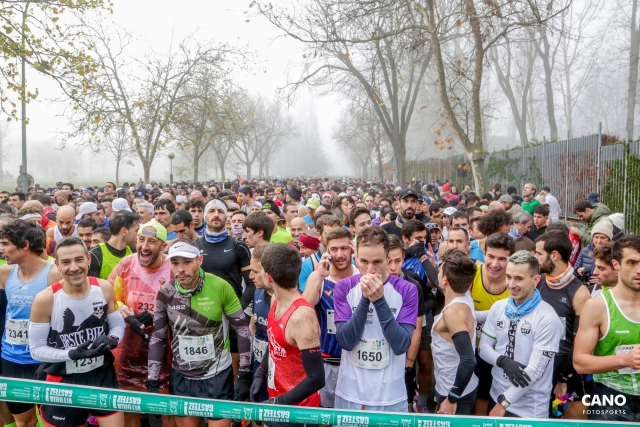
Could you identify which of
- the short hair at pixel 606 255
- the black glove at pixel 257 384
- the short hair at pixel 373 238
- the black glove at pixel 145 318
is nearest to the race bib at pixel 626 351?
the short hair at pixel 606 255

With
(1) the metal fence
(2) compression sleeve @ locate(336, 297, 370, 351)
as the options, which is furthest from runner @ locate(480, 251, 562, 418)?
(1) the metal fence

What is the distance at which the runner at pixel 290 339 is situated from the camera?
3.23 metres

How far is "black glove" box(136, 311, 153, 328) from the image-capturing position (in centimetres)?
452

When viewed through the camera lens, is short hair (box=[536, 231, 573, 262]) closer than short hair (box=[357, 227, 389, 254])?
No

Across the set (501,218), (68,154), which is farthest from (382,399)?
(68,154)

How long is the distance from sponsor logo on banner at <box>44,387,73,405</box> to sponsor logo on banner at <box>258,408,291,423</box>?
4.11ft

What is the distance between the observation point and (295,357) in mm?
3463

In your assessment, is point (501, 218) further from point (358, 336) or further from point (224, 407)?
point (224, 407)

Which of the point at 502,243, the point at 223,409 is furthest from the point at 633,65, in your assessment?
the point at 223,409

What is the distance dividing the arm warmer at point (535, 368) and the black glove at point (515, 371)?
0.14ft

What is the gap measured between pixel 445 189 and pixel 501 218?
50.4ft

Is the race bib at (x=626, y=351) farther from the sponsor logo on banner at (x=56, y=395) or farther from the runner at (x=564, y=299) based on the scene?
the sponsor logo on banner at (x=56, y=395)

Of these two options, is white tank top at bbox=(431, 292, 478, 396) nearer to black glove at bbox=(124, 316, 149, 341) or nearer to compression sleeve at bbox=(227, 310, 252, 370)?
compression sleeve at bbox=(227, 310, 252, 370)

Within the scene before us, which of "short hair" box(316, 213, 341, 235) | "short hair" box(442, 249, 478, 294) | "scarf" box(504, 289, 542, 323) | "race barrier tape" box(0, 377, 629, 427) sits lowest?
"race barrier tape" box(0, 377, 629, 427)
